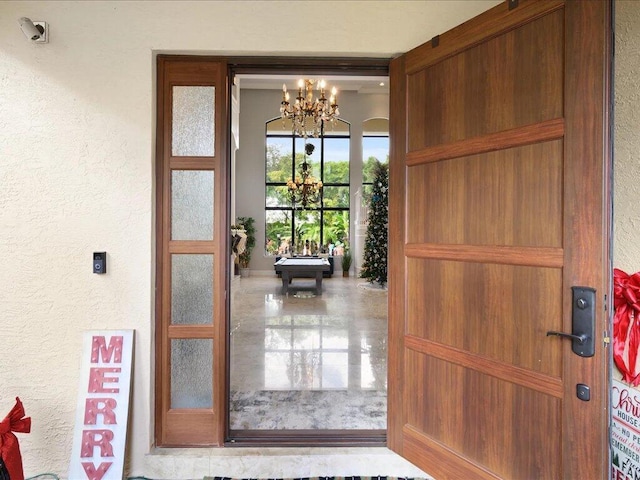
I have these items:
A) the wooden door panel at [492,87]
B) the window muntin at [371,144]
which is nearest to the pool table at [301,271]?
the window muntin at [371,144]

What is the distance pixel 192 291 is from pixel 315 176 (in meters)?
10.2

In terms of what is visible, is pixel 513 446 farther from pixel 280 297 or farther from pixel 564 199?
pixel 280 297

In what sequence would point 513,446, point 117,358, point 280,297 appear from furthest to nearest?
1. point 280,297
2. point 117,358
3. point 513,446

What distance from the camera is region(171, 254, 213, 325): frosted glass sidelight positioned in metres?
2.13

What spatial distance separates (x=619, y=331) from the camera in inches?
59.0

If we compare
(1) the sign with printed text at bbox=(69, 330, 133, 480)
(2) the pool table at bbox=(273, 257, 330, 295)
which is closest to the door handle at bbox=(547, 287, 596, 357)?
(1) the sign with printed text at bbox=(69, 330, 133, 480)

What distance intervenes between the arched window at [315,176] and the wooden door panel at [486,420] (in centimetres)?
998

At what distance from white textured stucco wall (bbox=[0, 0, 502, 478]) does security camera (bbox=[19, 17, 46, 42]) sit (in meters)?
0.05

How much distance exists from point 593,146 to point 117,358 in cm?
253

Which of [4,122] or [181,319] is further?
[181,319]

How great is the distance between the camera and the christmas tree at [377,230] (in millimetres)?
8996

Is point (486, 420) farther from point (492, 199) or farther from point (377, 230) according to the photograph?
point (377, 230)

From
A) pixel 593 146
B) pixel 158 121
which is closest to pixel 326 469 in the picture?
pixel 593 146

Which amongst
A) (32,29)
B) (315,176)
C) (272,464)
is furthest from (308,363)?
(315,176)
